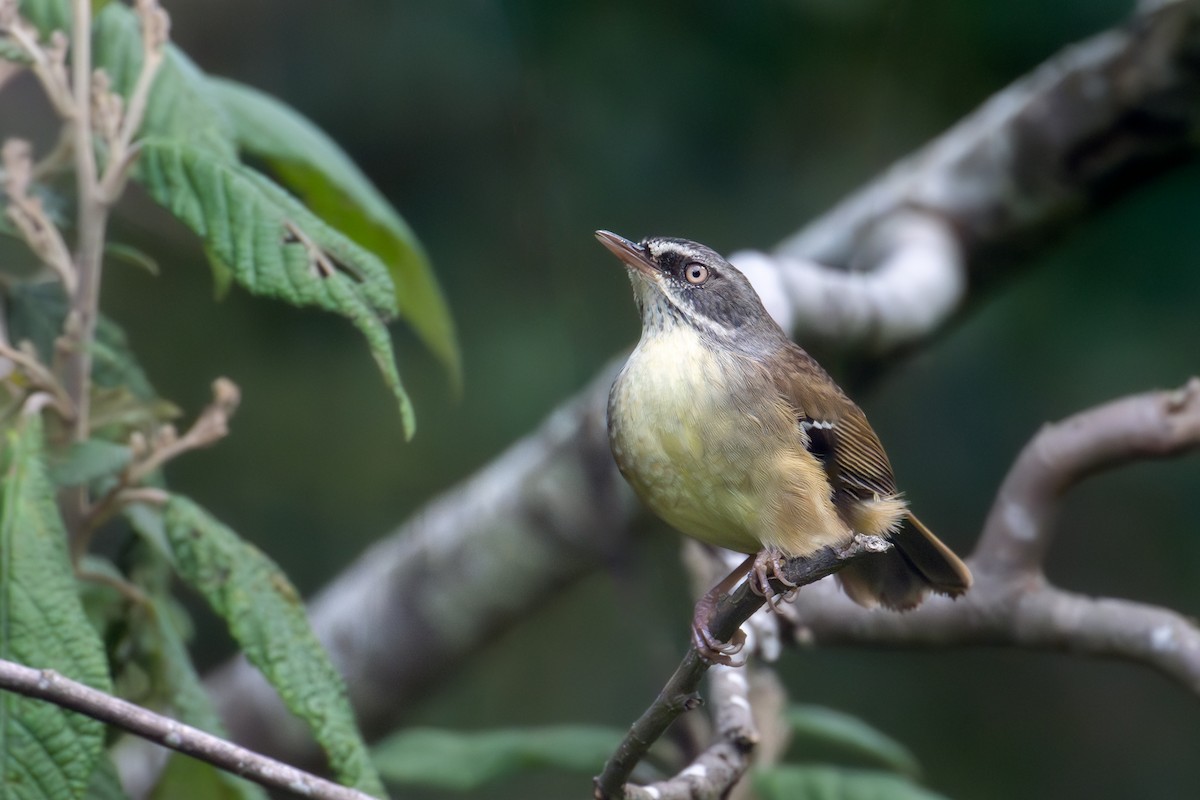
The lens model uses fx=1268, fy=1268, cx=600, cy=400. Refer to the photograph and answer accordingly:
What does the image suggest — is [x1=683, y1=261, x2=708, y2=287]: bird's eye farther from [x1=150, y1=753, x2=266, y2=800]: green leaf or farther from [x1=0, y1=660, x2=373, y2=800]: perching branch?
[x1=0, y1=660, x2=373, y2=800]: perching branch

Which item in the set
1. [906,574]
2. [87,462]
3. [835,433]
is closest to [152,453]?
[87,462]

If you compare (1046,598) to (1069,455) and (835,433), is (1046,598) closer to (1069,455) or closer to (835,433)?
(1069,455)

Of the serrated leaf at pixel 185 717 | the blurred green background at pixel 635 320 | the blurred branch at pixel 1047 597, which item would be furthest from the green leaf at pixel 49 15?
the blurred green background at pixel 635 320

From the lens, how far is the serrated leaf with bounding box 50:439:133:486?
81.1 inches

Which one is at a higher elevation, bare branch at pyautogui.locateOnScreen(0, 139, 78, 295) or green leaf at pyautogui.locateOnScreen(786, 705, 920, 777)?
green leaf at pyautogui.locateOnScreen(786, 705, 920, 777)

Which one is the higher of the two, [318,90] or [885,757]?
[318,90]

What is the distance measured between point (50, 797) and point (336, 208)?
1375 millimetres

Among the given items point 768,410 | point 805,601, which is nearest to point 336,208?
point 768,410

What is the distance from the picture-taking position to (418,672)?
3.90m

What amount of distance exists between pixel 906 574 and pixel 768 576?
48 centimetres

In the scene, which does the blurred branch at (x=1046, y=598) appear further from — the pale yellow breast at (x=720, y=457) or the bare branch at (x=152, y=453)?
the bare branch at (x=152, y=453)

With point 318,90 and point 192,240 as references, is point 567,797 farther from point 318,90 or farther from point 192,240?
point 318,90

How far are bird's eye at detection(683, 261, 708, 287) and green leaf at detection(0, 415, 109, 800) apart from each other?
4.62 feet

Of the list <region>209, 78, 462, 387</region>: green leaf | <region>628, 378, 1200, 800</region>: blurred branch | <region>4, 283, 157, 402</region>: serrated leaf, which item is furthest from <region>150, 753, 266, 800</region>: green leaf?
<region>628, 378, 1200, 800</region>: blurred branch
